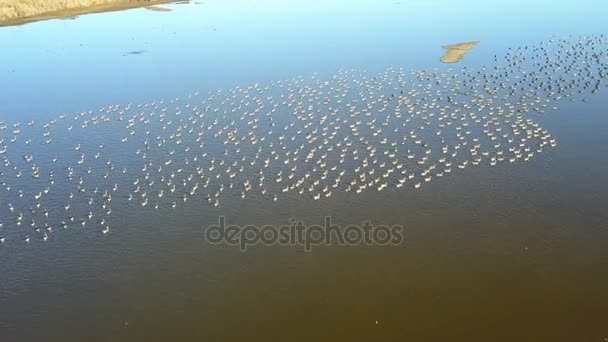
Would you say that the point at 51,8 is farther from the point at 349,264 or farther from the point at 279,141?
the point at 349,264

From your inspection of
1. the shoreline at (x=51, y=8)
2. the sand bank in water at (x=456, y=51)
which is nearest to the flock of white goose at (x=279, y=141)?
the sand bank in water at (x=456, y=51)

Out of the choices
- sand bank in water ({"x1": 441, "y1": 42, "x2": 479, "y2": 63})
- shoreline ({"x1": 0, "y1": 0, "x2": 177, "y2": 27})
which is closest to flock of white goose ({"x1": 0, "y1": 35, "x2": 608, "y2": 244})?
sand bank in water ({"x1": 441, "y1": 42, "x2": 479, "y2": 63})

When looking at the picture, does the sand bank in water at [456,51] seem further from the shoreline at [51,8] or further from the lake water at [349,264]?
the shoreline at [51,8]

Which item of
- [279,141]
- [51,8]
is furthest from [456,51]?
[51,8]

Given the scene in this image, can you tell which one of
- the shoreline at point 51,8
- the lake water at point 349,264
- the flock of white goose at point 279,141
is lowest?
the lake water at point 349,264

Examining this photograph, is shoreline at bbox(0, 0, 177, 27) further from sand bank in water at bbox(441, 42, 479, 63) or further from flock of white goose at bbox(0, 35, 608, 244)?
sand bank in water at bbox(441, 42, 479, 63)

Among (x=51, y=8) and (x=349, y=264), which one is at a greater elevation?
(x=51, y=8)

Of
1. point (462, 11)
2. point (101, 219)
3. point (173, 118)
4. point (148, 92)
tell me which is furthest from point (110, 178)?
point (462, 11)

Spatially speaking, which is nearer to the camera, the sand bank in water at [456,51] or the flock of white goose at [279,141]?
the flock of white goose at [279,141]

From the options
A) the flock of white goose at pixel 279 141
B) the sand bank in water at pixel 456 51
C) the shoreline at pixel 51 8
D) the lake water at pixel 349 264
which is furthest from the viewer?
the shoreline at pixel 51 8
